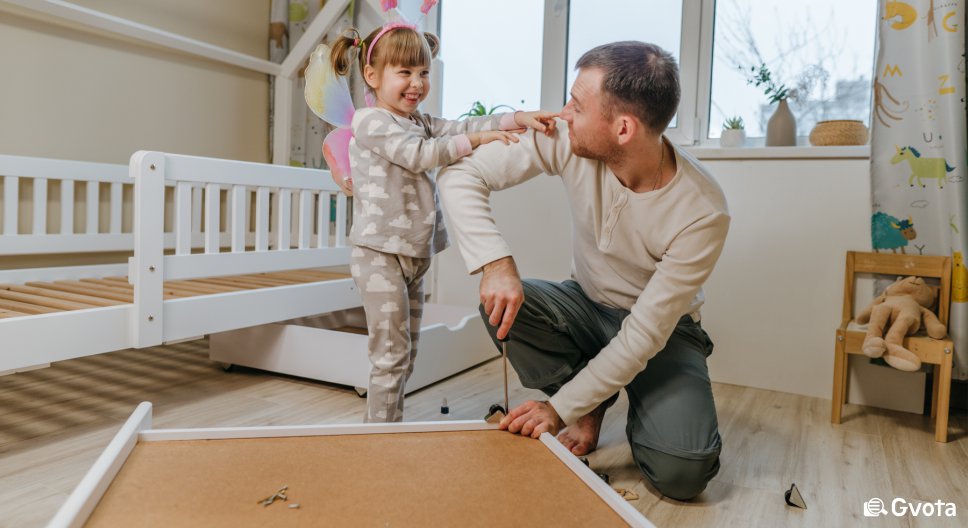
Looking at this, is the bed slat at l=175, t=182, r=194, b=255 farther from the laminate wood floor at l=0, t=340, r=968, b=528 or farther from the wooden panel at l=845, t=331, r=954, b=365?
A: the wooden panel at l=845, t=331, r=954, b=365

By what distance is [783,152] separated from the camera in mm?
1945

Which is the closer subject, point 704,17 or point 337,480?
point 337,480

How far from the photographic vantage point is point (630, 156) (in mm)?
1188

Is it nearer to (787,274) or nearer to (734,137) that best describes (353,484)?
(787,274)

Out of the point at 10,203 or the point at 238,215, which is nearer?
the point at 238,215

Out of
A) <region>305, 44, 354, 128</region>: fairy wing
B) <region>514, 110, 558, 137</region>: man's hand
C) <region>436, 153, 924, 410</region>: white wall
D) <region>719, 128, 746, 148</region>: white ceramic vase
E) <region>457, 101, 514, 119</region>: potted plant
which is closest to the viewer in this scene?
<region>514, 110, 558, 137</region>: man's hand

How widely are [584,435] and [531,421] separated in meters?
0.38

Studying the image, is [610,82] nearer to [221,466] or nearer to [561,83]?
[221,466]

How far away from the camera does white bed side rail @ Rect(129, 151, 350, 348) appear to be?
1.48 meters

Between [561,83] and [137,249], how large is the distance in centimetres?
157

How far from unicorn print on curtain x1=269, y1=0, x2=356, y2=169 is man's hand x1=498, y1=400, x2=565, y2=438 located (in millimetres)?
1791

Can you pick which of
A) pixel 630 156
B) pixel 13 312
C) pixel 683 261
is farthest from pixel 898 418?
pixel 13 312

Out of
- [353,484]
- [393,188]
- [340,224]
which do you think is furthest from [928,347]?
[340,224]

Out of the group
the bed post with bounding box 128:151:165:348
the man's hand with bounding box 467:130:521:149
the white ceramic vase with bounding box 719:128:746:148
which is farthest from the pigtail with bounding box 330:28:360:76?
the white ceramic vase with bounding box 719:128:746:148
